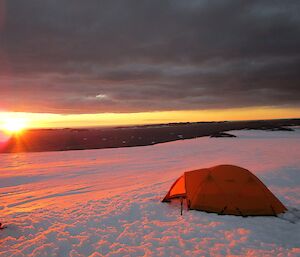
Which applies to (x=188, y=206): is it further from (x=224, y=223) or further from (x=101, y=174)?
(x=101, y=174)

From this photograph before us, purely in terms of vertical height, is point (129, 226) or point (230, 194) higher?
point (230, 194)

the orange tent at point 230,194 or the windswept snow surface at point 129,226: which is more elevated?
the orange tent at point 230,194

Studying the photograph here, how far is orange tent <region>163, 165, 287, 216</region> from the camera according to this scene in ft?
33.3

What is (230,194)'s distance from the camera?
10.3 meters

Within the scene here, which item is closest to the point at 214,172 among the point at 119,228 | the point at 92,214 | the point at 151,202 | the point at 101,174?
the point at 151,202

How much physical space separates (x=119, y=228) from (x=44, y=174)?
13.4 m

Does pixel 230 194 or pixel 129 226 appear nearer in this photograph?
pixel 129 226

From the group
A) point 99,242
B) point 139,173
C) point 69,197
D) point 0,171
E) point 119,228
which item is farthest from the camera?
point 0,171

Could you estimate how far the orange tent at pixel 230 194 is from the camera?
1014cm

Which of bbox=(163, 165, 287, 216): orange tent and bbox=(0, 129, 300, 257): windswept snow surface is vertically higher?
bbox=(163, 165, 287, 216): orange tent

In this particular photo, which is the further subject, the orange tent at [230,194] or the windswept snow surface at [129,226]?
the orange tent at [230,194]

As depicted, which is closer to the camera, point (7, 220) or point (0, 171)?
point (7, 220)

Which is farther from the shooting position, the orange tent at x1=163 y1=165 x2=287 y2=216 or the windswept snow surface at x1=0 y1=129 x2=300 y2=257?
the orange tent at x1=163 y1=165 x2=287 y2=216

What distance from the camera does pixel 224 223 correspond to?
931 cm
